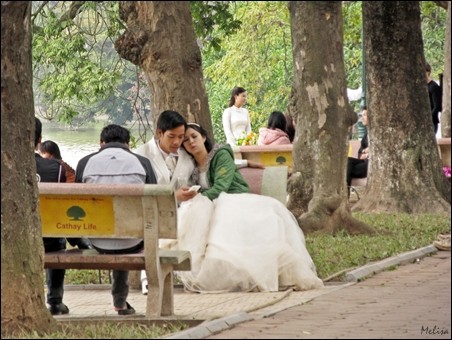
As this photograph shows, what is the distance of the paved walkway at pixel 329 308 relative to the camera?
9.66 m

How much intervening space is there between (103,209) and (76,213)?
295 mm

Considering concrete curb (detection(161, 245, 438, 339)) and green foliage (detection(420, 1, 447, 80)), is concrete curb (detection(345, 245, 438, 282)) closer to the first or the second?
concrete curb (detection(161, 245, 438, 339))

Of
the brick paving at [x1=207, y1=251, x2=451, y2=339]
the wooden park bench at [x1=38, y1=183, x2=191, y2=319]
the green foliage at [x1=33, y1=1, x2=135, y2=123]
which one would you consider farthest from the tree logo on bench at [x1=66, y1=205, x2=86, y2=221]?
the green foliage at [x1=33, y1=1, x2=135, y2=123]

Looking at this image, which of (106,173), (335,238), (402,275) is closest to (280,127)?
(335,238)

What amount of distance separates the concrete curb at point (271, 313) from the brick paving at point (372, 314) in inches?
2.2

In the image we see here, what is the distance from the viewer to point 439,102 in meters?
→ 22.1

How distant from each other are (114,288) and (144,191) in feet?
3.48

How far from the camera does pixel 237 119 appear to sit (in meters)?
25.9

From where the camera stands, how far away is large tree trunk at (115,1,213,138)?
49.1 feet

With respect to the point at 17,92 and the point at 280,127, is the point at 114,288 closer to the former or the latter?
the point at 17,92

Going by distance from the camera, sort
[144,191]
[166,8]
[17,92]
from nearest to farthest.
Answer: [17,92] → [144,191] → [166,8]

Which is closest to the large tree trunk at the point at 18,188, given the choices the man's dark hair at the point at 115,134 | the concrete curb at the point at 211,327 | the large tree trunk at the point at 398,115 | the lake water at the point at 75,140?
the concrete curb at the point at 211,327

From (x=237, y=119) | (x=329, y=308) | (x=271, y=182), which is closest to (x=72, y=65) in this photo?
(x=237, y=119)

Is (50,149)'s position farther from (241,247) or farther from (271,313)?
(271,313)
